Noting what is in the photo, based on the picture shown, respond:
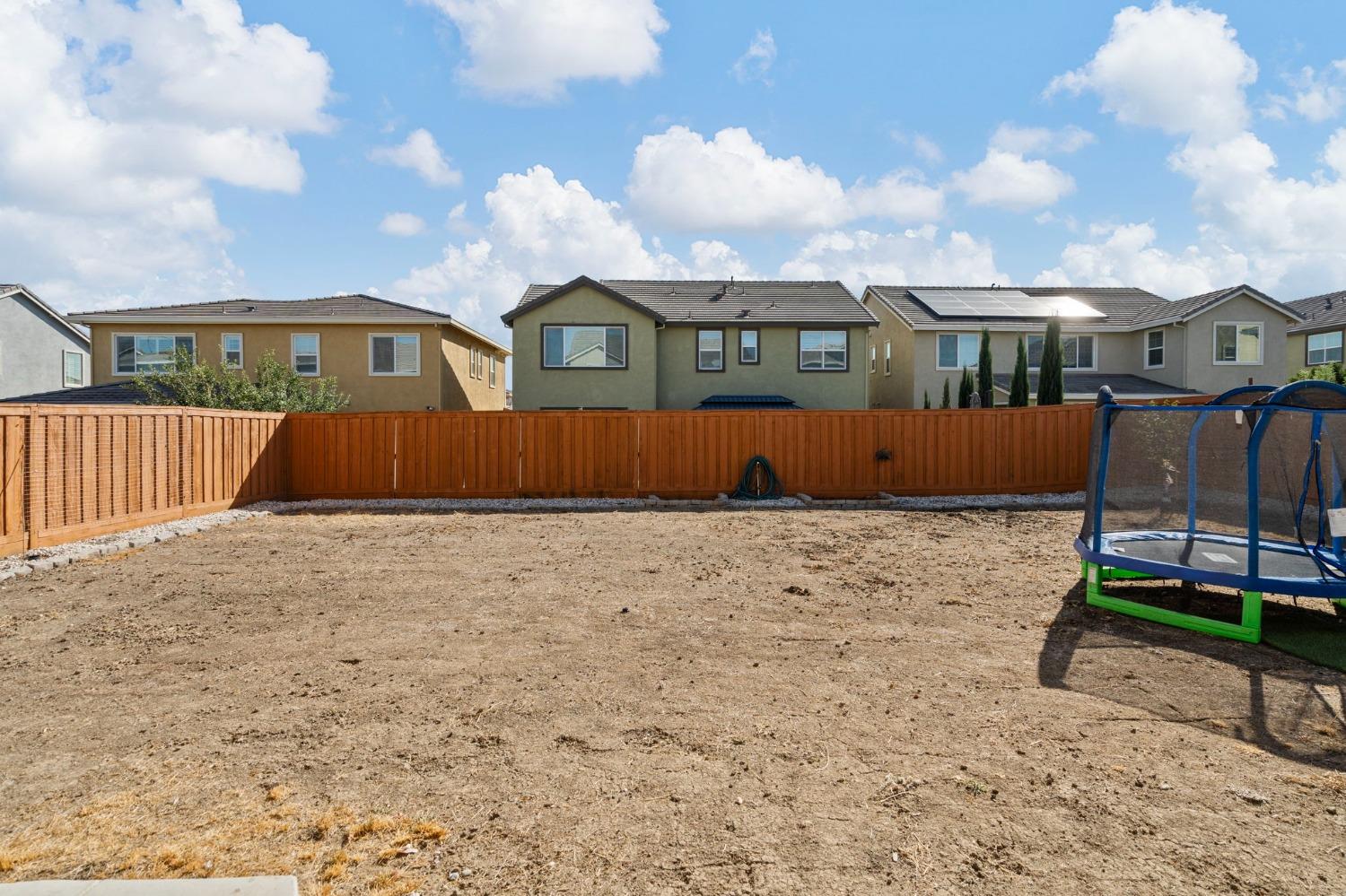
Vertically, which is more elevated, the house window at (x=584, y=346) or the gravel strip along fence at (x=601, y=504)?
the house window at (x=584, y=346)

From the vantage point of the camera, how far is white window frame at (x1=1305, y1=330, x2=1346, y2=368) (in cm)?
2902

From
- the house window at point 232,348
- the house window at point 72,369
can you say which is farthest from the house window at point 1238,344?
the house window at point 72,369

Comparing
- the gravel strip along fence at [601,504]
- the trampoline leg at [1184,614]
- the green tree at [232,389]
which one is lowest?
the trampoline leg at [1184,614]

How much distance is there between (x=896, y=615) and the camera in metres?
6.73

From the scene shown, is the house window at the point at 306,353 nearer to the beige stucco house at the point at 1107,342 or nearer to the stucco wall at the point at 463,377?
the stucco wall at the point at 463,377

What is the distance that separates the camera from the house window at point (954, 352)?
26.6 meters

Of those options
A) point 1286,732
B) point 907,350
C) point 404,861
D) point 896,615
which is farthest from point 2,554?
point 907,350

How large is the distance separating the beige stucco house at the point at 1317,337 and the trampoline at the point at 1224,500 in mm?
26836

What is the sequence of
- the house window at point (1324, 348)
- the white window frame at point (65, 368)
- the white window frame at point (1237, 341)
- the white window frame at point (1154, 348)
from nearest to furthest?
the white window frame at point (1237, 341), the white window frame at point (1154, 348), the house window at point (1324, 348), the white window frame at point (65, 368)

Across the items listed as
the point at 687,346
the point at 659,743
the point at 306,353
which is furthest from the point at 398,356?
the point at 659,743

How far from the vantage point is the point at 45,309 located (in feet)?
101

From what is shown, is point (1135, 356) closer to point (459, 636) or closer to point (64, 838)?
point (459, 636)

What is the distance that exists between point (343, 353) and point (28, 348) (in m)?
16.2

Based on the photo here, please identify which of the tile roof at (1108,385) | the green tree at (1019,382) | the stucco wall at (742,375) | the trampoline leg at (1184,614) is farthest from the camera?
the tile roof at (1108,385)
